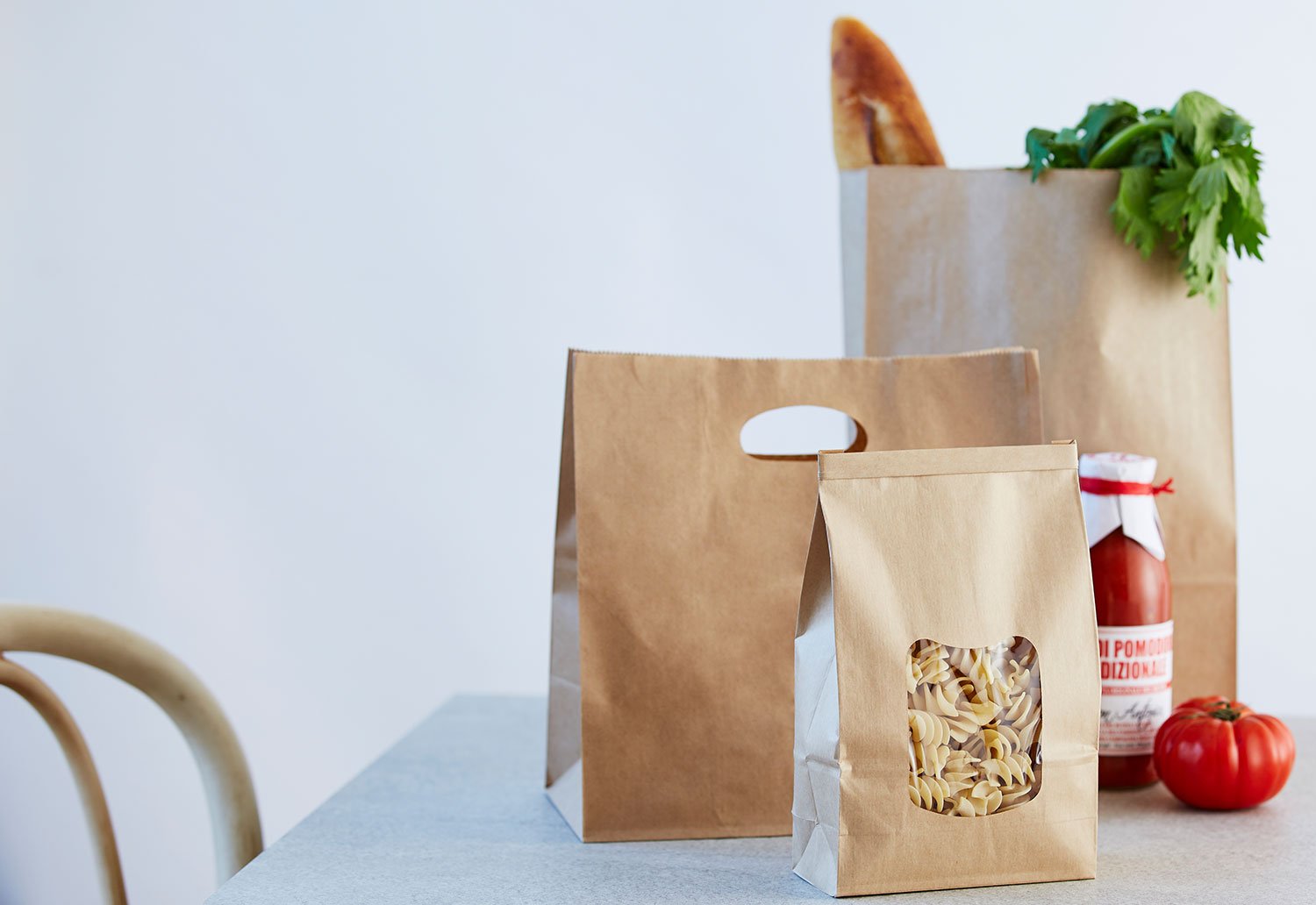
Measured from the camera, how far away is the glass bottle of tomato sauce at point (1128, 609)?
2.43 feet

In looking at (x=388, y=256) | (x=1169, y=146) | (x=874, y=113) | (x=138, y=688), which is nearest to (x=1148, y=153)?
(x=1169, y=146)

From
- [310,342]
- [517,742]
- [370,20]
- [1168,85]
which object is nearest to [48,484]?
[310,342]

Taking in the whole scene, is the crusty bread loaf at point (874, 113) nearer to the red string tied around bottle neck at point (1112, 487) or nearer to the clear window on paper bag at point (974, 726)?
the red string tied around bottle neck at point (1112, 487)

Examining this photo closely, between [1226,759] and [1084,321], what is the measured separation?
1.02 feet

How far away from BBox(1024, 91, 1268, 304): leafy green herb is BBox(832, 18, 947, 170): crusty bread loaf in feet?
0.28

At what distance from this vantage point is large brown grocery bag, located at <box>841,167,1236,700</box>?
2.74ft

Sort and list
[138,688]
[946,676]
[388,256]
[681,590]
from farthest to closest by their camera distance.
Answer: [388,256], [138,688], [681,590], [946,676]

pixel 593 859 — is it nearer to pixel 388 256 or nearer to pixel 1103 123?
pixel 1103 123

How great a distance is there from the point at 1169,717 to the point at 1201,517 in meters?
0.17

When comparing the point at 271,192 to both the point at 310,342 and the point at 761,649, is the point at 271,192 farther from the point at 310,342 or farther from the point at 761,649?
the point at 761,649

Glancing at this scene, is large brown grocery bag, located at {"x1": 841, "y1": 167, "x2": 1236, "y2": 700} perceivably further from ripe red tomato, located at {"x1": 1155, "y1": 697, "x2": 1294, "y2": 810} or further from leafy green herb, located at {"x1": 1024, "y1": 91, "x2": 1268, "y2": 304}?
ripe red tomato, located at {"x1": 1155, "y1": 697, "x2": 1294, "y2": 810}

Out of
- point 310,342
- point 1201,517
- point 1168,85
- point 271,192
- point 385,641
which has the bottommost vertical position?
point 385,641

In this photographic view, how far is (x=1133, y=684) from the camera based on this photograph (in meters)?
0.74

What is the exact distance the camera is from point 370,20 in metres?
1.73
